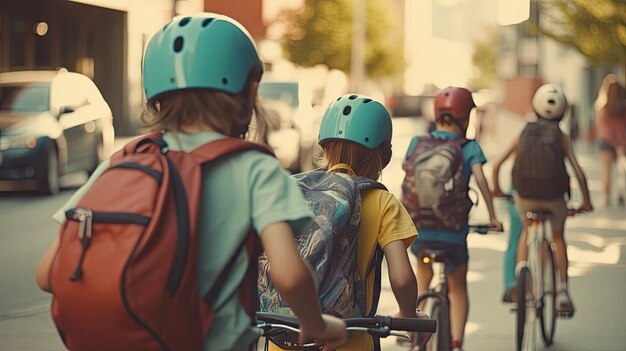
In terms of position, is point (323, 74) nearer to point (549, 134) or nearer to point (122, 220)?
point (549, 134)

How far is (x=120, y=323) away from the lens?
7.57 ft

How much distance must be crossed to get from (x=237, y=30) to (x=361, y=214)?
1.29 m

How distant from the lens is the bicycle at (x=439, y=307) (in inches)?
235

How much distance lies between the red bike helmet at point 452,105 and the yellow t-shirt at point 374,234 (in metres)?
2.81

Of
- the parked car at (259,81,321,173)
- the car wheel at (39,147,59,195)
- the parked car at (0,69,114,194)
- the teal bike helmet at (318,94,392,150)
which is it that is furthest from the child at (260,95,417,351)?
the parked car at (259,81,321,173)

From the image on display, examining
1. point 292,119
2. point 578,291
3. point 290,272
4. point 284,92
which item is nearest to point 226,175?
point 290,272

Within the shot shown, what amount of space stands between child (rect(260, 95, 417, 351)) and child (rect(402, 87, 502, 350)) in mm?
2189

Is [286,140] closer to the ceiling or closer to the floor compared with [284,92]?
closer to the floor

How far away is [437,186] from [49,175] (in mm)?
13096

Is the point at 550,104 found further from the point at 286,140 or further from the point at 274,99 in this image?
the point at 274,99

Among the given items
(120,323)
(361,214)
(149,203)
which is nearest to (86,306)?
(120,323)

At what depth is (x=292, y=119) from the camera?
2308 cm

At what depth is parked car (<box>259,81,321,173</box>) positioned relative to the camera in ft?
74.0

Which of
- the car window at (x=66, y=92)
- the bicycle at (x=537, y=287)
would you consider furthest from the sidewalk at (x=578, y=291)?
the car window at (x=66, y=92)
